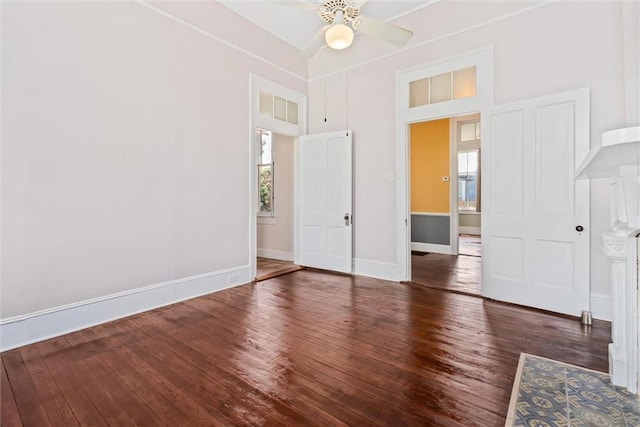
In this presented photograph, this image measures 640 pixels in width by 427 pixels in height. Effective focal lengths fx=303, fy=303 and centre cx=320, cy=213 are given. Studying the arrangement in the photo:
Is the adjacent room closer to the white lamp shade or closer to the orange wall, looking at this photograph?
the white lamp shade

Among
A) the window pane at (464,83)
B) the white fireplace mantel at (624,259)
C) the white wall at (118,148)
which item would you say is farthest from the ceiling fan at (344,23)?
the white fireplace mantel at (624,259)

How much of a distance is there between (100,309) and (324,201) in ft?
11.0

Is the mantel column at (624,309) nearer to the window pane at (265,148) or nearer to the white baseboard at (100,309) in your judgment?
the white baseboard at (100,309)

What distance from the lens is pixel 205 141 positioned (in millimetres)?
3975

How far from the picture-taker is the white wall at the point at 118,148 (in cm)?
259

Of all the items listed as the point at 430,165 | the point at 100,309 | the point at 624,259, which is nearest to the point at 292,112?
the point at 430,165

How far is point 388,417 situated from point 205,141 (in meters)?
3.62

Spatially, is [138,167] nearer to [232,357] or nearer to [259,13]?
[232,357]

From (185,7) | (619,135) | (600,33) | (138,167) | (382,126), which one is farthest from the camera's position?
(382,126)

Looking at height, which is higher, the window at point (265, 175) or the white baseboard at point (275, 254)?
the window at point (265, 175)

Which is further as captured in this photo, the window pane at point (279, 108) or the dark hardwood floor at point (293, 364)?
the window pane at point (279, 108)

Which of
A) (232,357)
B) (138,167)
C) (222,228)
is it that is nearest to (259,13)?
(138,167)

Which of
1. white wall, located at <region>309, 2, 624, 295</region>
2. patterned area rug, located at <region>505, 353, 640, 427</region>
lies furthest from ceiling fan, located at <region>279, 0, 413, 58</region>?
patterned area rug, located at <region>505, 353, 640, 427</region>

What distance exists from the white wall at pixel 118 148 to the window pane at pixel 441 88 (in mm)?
2681
